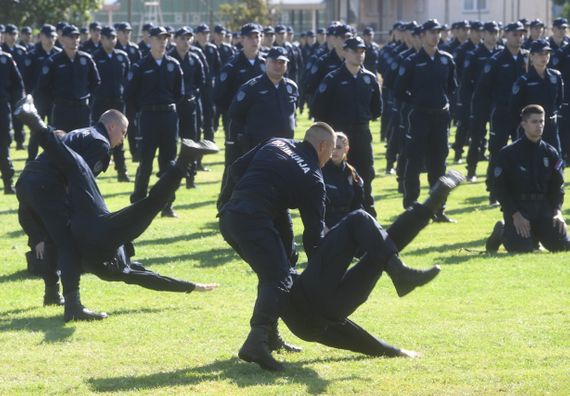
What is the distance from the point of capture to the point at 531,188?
13766 millimetres

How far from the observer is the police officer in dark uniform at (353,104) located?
579 inches

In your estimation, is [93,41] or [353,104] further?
[93,41]

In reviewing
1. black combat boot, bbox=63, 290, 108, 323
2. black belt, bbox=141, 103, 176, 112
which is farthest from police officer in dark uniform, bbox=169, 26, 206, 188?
black combat boot, bbox=63, 290, 108, 323

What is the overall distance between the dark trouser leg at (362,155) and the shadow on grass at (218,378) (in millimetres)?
6061

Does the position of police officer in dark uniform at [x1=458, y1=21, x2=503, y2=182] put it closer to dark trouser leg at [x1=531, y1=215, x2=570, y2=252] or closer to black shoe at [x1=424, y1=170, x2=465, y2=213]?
dark trouser leg at [x1=531, y1=215, x2=570, y2=252]

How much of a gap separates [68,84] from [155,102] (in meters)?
2.03

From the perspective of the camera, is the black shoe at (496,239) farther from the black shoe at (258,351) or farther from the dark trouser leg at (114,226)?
the black shoe at (258,351)

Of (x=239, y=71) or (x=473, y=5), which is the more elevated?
(x=473, y=5)

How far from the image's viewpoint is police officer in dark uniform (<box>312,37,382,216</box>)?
14695 mm

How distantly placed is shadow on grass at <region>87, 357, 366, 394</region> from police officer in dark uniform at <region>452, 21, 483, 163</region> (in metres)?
13.4

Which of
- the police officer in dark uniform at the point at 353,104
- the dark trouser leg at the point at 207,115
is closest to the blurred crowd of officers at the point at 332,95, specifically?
the police officer in dark uniform at the point at 353,104

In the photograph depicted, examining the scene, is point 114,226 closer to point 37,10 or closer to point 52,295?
point 52,295

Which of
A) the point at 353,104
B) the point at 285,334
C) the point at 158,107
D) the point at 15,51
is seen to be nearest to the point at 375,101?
the point at 353,104

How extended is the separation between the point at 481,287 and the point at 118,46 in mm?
14485
